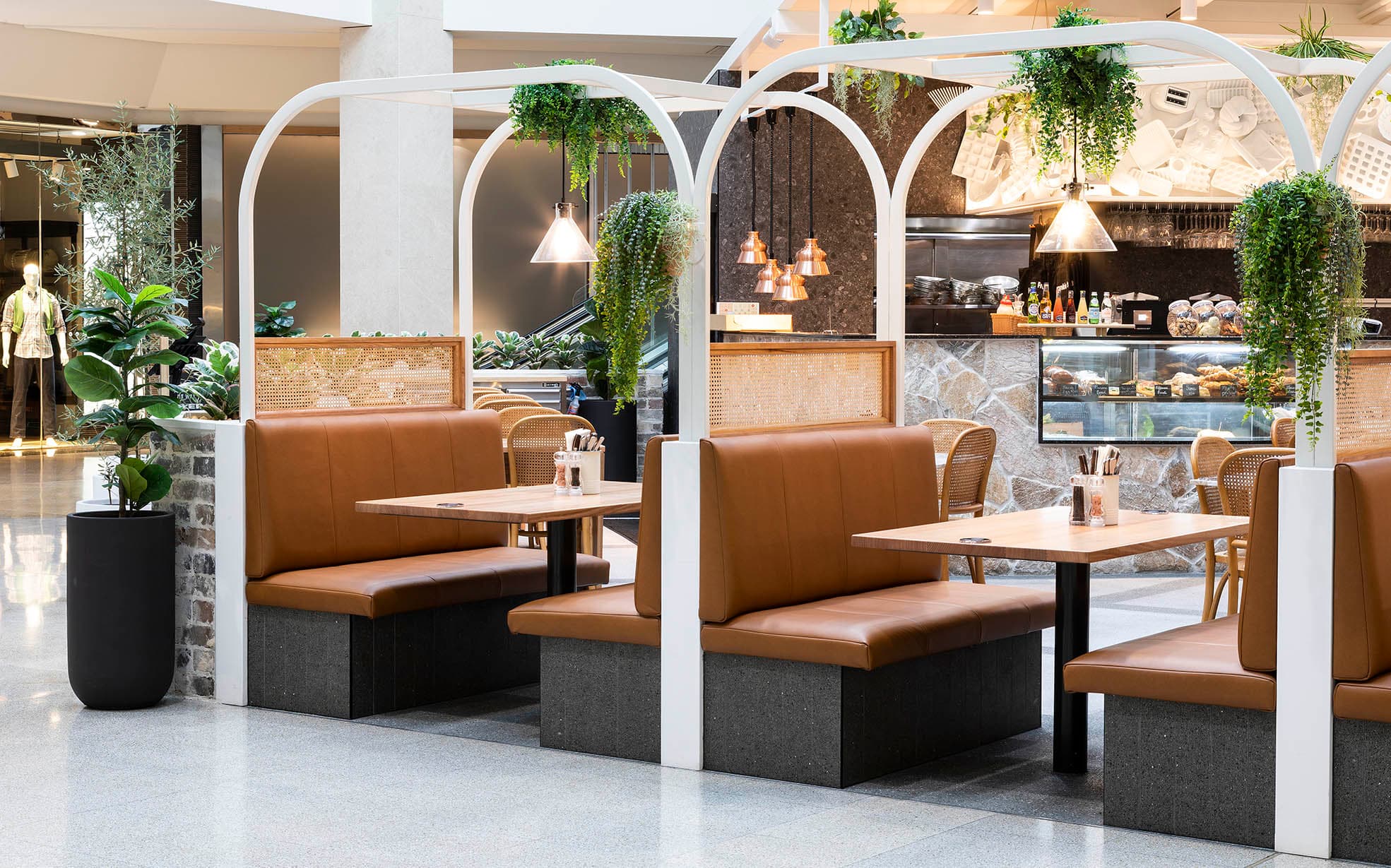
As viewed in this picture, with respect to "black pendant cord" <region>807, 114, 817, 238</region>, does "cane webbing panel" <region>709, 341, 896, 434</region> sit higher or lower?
lower

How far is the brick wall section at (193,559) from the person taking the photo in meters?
6.22

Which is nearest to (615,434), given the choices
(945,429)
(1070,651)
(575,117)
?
(945,429)

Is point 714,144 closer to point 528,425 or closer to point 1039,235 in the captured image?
point 528,425

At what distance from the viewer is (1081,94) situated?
16.6 feet

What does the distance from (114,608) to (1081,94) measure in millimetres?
3963

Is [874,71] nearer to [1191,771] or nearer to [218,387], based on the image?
[218,387]

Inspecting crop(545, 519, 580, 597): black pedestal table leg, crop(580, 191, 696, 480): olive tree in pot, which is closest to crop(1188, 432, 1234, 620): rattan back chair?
crop(545, 519, 580, 597): black pedestal table leg

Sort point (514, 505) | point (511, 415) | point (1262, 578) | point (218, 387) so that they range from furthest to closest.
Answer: point (511, 415)
point (218, 387)
point (514, 505)
point (1262, 578)

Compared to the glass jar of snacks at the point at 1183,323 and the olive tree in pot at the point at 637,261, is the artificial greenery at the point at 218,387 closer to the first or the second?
the olive tree in pot at the point at 637,261

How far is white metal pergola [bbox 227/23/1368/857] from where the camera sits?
423 cm

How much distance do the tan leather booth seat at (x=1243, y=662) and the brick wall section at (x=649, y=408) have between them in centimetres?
964

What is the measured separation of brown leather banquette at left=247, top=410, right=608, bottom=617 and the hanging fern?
108 inches

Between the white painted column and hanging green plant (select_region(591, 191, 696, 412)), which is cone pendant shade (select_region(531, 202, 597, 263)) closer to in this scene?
hanging green plant (select_region(591, 191, 696, 412))

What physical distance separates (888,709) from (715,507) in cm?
86
